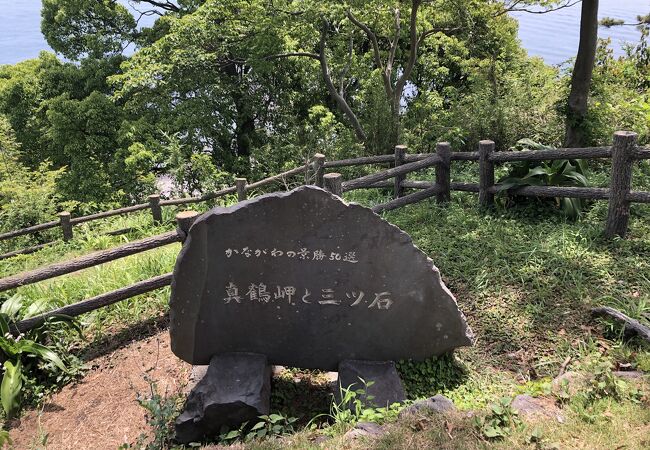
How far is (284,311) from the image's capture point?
3979 mm

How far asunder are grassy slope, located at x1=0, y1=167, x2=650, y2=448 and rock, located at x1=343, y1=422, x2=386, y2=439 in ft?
0.39

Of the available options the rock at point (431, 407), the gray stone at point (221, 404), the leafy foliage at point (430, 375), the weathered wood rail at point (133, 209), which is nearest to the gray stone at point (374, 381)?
the leafy foliage at point (430, 375)

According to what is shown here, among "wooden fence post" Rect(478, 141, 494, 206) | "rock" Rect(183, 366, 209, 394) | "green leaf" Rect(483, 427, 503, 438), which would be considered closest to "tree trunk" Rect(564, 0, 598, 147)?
"wooden fence post" Rect(478, 141, 494, 206)

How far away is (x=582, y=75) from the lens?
7652 millimetres

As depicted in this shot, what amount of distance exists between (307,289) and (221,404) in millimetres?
1036

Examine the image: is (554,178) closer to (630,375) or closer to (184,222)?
(630,375)

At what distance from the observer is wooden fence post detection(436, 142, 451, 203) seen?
6.63 m

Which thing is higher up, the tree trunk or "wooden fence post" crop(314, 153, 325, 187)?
the tree trunk

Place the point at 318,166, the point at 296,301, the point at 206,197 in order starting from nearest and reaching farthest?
1. the point at 296,301
2. the point at 318,166
3. the point at 206,197

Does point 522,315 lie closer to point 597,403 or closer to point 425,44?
point 597,403

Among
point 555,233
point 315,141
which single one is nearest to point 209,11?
point 315,141

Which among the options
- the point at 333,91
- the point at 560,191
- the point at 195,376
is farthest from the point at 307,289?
the point at 333,91

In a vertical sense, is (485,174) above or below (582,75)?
below

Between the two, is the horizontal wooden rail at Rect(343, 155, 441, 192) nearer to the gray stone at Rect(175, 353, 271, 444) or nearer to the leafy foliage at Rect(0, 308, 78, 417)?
the gray stone at Rect(175, 353, 271, 444)
